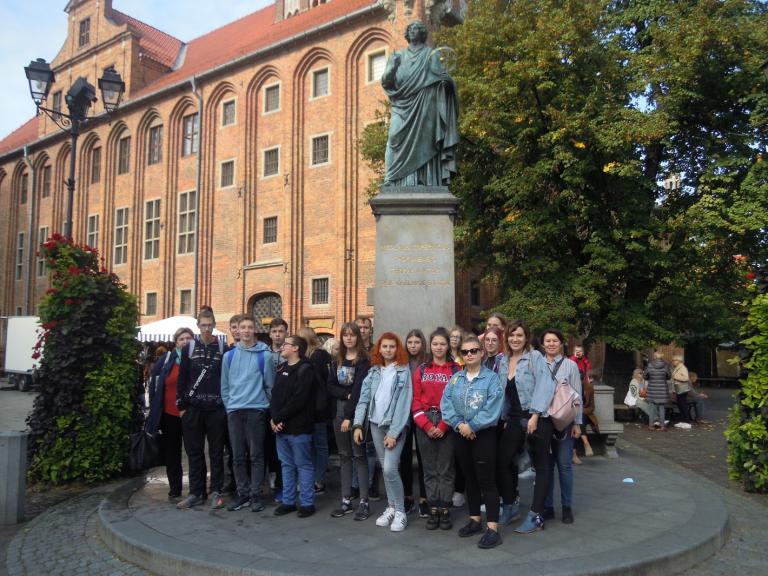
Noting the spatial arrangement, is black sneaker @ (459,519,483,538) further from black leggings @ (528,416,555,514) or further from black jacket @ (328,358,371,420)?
black jacket @ (328,358,371,420)

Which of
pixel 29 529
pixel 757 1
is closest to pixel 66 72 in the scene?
pixel 757 1

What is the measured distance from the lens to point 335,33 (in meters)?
25.0

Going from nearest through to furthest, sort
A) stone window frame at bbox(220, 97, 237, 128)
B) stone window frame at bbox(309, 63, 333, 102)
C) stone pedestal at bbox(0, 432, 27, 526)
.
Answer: stone pedestal at bbox(0, 432, 27, 526)
stone window frame at bbox(309, 63, 333, 102)
stone window frame at bbox(220, 97, 237, 128)

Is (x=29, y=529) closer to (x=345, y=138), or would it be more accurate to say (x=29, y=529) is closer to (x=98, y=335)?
(x=98, y=335)

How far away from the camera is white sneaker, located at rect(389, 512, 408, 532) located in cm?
521

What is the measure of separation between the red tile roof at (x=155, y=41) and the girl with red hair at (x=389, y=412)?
3419 centimetres

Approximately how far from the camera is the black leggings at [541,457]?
5320mm

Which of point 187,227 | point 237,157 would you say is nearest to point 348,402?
point 237,157

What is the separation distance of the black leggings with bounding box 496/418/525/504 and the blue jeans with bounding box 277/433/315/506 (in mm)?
1652

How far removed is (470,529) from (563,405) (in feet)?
4.12

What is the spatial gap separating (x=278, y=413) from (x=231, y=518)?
1.01 metres

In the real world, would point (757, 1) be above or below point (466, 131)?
above

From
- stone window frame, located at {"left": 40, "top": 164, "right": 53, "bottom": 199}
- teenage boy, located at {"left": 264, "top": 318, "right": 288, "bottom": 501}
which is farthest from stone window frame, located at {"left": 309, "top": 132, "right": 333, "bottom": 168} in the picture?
stone window frame, located at {"left": 40, "top": 164, "right": 53, "bottom": 199}

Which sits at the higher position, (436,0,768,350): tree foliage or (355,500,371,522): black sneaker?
(436,0,768,350): tree foliage
